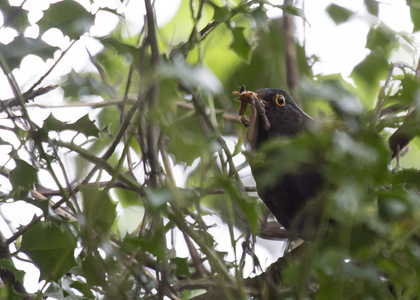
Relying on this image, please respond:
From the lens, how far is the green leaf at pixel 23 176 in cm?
200

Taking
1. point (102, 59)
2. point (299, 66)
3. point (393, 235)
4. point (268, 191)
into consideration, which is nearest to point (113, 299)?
point (393, 235)

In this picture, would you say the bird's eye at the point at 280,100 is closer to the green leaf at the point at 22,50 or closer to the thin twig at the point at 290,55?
the thin twig at the point at 290,55

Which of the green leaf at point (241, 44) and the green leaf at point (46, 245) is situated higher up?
the green leaf at point (241, 44)

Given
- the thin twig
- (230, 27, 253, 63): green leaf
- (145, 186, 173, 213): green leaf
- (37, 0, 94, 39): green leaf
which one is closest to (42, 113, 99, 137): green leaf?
(37, 0, 94, 39): green leaf

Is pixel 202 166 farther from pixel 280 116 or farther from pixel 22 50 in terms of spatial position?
pixel 280 116

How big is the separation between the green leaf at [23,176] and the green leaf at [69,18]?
0.46 meters

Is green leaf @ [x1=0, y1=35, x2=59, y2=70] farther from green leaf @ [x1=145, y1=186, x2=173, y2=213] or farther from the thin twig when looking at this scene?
the thin twig

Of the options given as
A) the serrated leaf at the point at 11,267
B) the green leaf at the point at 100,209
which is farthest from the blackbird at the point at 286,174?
the serrated leaf at the point at 11,267

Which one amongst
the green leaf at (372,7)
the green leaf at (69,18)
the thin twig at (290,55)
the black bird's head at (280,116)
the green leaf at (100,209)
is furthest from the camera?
the black bird's head at (280,116)

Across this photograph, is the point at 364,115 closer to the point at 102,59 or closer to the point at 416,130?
the point at 416,130

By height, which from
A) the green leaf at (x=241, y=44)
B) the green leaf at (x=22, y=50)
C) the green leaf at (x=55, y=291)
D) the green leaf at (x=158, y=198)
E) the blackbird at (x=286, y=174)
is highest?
the blackbird at (x=286, y=174)

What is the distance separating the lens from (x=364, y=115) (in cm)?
119

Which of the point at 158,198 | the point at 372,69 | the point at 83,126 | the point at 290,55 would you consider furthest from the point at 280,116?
the point at 158,198

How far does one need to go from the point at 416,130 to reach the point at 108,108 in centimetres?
210
